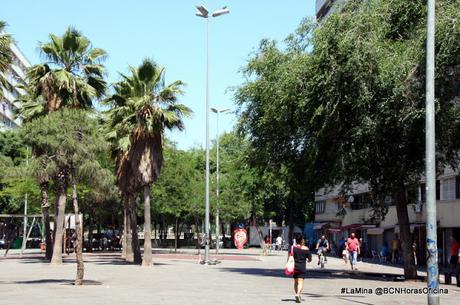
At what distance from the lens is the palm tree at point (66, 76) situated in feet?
112

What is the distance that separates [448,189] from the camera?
4103cm

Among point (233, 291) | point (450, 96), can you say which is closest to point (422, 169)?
point (450, 96)

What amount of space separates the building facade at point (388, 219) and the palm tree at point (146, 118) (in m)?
8.25

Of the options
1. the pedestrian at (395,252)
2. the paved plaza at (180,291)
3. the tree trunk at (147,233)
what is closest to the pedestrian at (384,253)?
the pedestrian at (395,252)

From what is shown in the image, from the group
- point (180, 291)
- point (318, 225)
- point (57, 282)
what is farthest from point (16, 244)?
point (180, 291)

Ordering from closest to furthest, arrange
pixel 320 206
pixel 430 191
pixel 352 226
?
pixel 430 191 < pixel 352 226 < pixel 320 206

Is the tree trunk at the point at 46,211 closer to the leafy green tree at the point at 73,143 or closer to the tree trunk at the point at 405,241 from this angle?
the leafy green tree at the point at 73,143

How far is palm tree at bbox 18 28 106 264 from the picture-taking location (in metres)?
34.1

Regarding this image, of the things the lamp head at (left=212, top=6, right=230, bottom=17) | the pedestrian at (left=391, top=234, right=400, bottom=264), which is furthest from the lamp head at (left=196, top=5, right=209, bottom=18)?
the pedestrian at (left=391, top=234, right=400, bottom=264)

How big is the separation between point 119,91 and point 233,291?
1671 cm

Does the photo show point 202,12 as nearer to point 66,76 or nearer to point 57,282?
point 66,76

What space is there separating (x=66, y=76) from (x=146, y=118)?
16.8ft

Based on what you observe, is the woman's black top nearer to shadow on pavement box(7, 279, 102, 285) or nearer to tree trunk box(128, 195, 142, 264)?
shadow on pavement box(7, 279, 102, 285)

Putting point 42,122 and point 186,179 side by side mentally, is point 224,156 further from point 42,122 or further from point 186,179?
point 42,122
